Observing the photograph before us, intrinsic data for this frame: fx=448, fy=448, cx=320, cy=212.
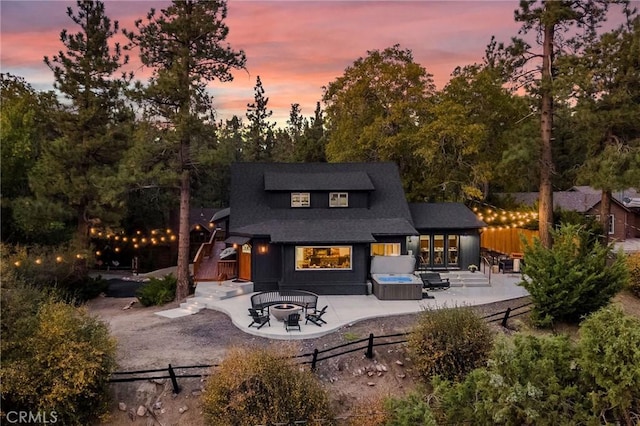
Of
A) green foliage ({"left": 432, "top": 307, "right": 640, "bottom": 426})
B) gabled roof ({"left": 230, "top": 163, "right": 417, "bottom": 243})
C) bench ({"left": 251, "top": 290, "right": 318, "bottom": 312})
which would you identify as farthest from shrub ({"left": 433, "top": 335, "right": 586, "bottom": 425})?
gabled roof ({"left": 230, "top": 163, "right": 417, "bottom": 243})

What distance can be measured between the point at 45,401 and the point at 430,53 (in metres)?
29.1

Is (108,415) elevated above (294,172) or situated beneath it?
situated beneath

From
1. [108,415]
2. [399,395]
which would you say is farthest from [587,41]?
[108,415]

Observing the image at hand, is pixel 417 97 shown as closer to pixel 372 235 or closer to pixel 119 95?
pixel 372 235

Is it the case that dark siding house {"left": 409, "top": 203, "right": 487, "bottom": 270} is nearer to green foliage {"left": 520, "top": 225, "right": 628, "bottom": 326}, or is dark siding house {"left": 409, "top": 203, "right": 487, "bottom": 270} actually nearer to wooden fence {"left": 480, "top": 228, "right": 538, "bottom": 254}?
wooden fence {"left": 480, "top": 228, "right": 538, "bottom": 254}

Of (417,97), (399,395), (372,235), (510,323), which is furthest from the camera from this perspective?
(417,97)

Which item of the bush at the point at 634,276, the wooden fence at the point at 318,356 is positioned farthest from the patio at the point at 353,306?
the bush at the point at 634,276

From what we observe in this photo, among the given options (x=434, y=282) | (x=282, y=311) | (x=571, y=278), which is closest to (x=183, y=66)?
(x=282, y=311)

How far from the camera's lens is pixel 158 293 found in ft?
67.7

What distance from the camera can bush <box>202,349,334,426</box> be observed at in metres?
10.1

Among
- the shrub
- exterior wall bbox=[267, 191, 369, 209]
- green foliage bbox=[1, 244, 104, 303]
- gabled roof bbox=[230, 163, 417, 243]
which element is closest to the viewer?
the shrub

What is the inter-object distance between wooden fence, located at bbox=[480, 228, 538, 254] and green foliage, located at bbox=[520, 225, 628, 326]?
1060 centimetres

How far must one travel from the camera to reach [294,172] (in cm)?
2366

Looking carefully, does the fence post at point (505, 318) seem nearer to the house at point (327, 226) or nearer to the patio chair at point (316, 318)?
the house at point (327, 226)
